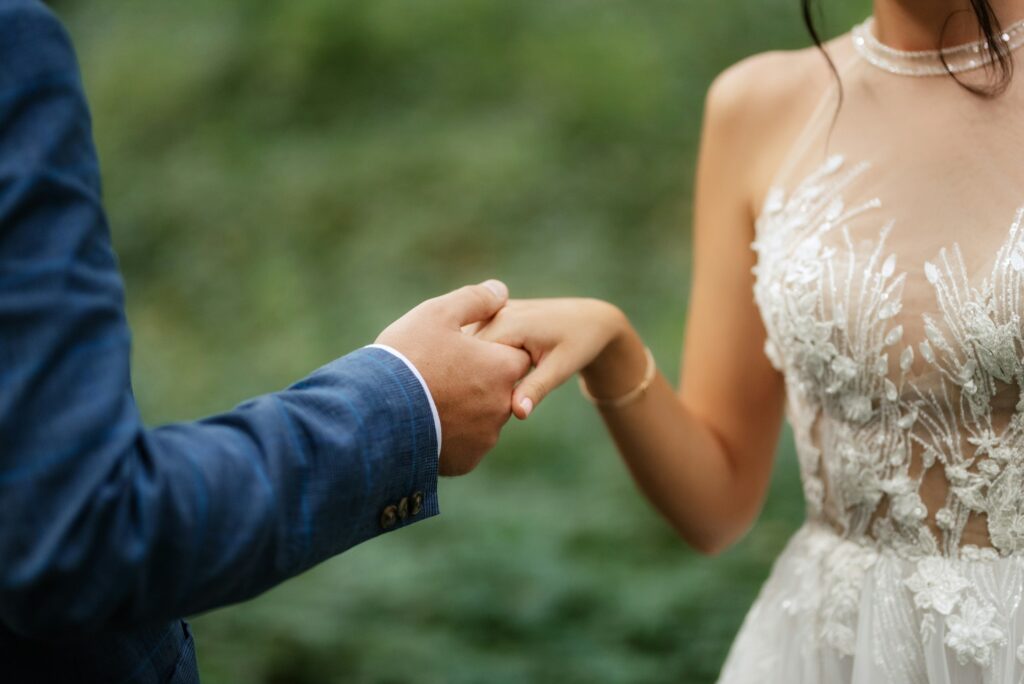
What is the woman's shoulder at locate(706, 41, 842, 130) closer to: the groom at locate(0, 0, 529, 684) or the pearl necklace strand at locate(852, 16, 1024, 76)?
the pearl necklace strand at locate(852, 16, 1024, 76)

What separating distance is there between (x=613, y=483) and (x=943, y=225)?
236 cm

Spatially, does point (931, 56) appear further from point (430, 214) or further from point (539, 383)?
point (430, 214)

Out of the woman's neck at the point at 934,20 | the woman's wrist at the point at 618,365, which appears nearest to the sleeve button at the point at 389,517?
the woman's wrist at the point at 618,365

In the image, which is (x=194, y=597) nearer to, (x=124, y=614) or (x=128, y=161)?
(x=124, y=614)

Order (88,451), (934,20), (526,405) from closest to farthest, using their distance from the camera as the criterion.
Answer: (88,451)
(526,405)
(934,20)

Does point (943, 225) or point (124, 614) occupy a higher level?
point (943, 225)

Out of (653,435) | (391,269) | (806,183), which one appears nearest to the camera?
(806,183)

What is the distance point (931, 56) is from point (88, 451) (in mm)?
1232

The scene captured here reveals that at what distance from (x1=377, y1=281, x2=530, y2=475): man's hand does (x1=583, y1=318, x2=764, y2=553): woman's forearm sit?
26 cm

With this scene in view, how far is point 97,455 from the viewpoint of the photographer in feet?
2.95

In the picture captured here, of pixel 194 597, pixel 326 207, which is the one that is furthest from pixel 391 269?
pixel 194 597

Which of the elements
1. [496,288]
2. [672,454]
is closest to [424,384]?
[496,288]

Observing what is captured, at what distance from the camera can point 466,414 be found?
1.32 meters

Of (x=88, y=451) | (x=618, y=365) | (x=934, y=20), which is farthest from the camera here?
(x=618, y=365)
